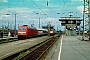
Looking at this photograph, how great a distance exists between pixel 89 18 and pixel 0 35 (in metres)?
24.3

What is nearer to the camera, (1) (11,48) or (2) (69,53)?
(2) (69,53)

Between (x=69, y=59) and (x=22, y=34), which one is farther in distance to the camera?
(x=22, y=34)

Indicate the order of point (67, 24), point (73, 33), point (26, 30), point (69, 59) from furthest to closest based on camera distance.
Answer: point (67, 24) → point (73, 33) → point (26, 30) → point (69, 59)

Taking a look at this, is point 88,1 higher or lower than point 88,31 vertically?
higher

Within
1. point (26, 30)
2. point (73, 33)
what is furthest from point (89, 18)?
point (73, 33)

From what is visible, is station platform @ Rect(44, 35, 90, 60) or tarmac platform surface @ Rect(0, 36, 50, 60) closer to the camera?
station platform @ Rect(44, 35, 90, 60)

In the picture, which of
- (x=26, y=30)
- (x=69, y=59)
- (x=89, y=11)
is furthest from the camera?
(x=26, y=30)

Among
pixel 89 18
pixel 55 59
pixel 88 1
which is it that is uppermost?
pixel 88 1

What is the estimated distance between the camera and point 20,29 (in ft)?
170

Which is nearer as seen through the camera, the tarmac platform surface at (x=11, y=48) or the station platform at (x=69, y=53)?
Answer: the station platform at (x=69, y=53)

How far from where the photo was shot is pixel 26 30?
50.5 m

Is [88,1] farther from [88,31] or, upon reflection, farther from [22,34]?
[22,34]

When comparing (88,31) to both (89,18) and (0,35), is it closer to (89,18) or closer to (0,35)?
(89,18)

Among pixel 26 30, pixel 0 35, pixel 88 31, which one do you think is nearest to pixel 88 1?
pixel 88 31
